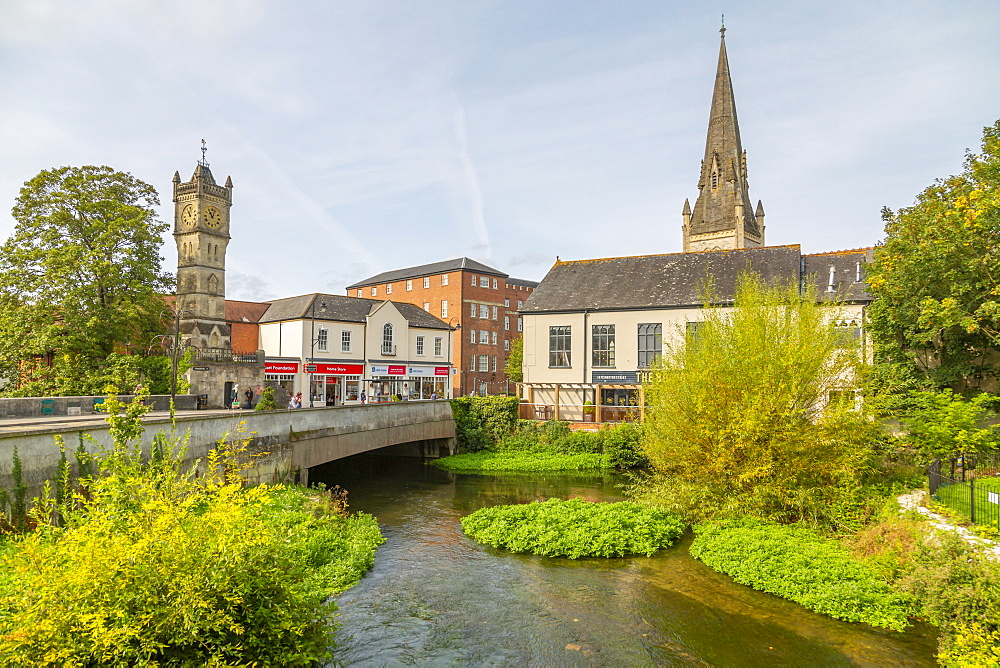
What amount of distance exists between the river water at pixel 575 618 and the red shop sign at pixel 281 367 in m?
28.3

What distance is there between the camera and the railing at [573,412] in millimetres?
34875

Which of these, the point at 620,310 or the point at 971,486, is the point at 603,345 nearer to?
the point at 620,310

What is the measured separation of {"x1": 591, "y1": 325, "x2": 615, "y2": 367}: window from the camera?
36.8 metres

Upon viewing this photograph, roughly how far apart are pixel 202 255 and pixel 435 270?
104 ft

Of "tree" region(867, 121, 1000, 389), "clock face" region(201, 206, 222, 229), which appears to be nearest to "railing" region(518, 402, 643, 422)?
"tree" region(867, 121, 1000, 389)

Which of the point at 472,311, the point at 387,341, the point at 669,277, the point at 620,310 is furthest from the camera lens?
the point at 472,311

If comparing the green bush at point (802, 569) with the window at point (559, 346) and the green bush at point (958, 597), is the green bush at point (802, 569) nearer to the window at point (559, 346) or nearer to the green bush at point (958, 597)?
the green bush at point (958, 597)

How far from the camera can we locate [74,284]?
28.7 metres

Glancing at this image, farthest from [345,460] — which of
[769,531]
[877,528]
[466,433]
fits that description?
[877,528]

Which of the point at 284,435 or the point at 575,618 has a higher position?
the point at 284,435

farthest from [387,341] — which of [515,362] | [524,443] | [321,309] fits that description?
[524,443]

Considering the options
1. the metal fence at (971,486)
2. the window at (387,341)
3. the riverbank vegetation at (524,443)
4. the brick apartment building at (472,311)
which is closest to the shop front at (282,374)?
the window at (387,341)

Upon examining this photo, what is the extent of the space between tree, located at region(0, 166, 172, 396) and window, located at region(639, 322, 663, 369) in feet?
87.5

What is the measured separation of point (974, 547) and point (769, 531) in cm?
435
